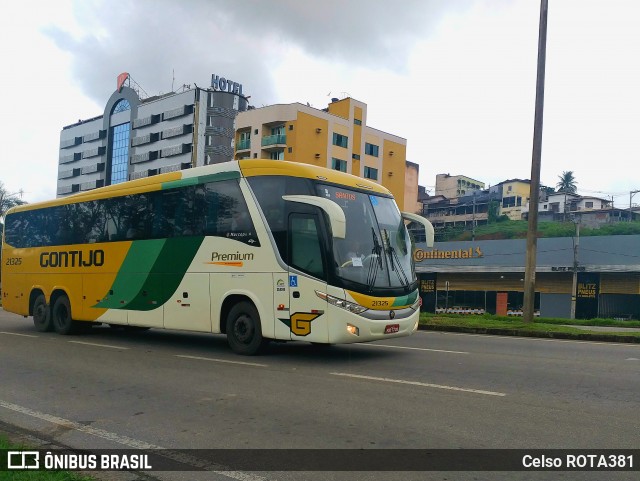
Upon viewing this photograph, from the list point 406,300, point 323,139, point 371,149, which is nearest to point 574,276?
point 323,139

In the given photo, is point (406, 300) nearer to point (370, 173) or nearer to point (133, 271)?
point (133, 271)

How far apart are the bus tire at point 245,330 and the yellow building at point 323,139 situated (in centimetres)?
5217

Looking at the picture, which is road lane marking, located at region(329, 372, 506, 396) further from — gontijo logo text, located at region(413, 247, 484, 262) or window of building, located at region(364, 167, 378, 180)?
window of building, located at region(364, 167, 378, 180)

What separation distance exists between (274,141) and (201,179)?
175 ft

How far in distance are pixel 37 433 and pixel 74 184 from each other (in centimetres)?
10038

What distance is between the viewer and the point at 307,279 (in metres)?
9.84

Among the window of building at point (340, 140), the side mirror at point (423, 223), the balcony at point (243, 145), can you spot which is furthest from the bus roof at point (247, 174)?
the window of building at point (340, 140)

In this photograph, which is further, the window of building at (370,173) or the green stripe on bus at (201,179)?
the window of building at (370,173)

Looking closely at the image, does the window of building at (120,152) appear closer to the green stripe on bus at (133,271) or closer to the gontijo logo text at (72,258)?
the gontijo logo text at (72,258)

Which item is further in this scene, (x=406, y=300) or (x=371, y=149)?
(x=371, y=149)

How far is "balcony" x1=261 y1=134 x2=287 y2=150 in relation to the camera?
6369 cm

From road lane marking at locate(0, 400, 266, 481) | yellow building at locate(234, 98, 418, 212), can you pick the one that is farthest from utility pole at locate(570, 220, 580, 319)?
road lane marking at locate(0, 400, 266, 481)

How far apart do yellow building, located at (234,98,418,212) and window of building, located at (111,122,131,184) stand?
87.6 ft

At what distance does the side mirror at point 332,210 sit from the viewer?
8930 millimetres
